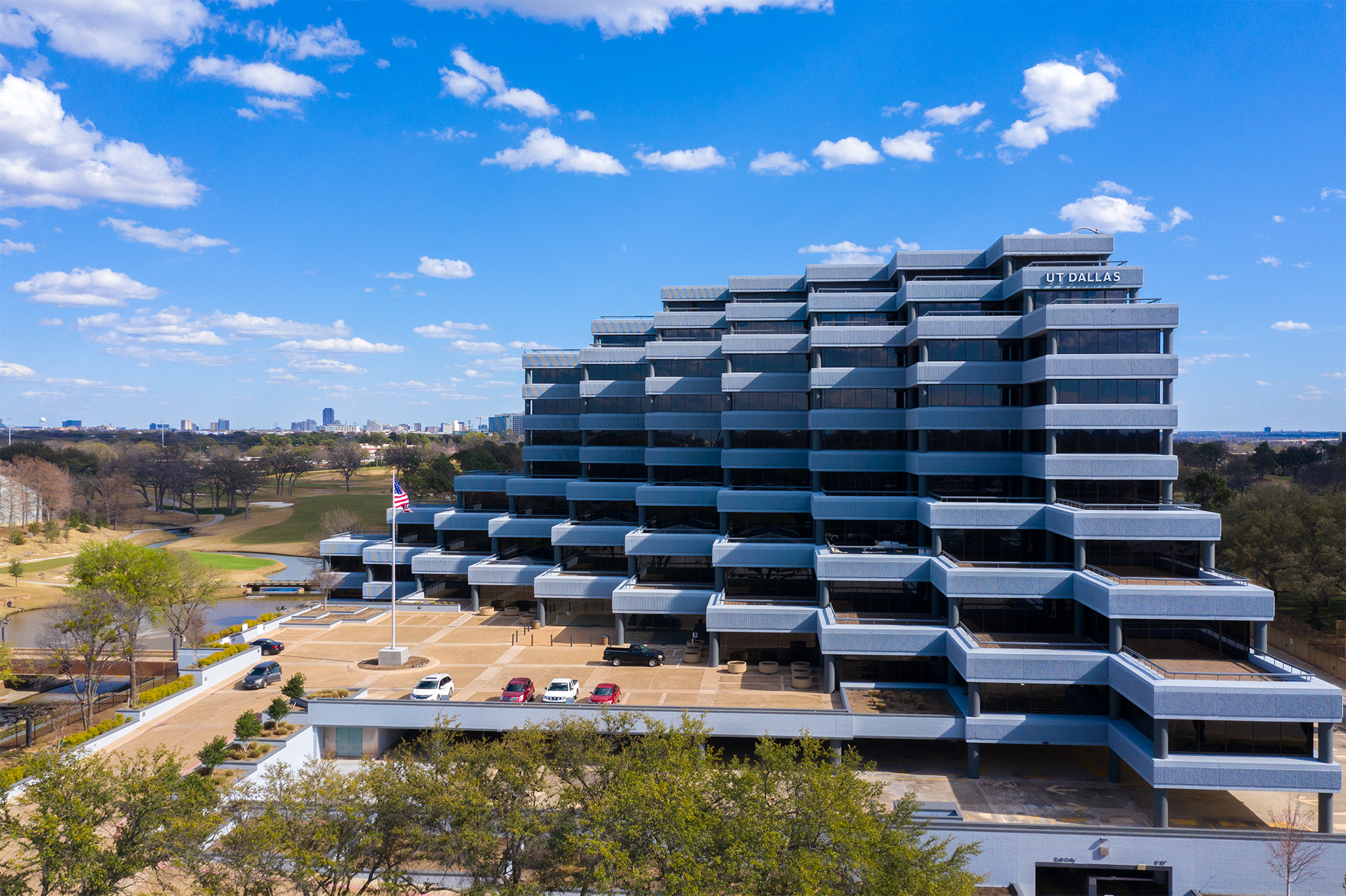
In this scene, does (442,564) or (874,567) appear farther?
(442,564)

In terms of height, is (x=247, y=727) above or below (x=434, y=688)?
below

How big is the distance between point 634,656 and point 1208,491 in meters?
77.4

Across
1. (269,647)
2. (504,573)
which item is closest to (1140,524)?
(504,573)

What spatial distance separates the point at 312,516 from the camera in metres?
159

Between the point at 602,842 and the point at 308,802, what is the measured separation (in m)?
12.1

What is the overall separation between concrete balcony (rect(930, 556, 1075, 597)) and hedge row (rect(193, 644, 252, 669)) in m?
57.7

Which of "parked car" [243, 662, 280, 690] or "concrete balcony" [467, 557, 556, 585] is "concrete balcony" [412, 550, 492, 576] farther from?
"parked car" [243, 662, 280, 690]

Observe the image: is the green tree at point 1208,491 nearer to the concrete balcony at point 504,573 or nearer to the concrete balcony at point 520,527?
the concrete balcony at point 520,527

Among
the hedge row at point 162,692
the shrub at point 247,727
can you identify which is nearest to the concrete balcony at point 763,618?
the shrub at point 247,727

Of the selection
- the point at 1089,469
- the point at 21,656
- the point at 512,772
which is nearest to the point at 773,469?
the point at 1089,469

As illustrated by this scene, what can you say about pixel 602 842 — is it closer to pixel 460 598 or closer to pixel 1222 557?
pixel 460 598

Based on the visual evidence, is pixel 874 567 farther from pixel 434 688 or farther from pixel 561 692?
pixel 434 688

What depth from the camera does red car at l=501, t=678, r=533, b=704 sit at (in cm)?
4522

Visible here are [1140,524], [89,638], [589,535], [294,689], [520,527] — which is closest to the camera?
[1140,524]
